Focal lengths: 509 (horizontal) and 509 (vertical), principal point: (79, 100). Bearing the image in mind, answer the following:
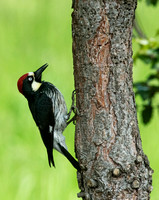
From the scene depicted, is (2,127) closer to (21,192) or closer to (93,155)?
(21,192)

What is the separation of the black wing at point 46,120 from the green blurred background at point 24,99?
1068 millimetres

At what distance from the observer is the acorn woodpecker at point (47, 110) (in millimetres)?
4637

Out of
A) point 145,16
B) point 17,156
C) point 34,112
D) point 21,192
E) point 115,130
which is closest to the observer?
point 115,130

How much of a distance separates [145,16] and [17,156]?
4.28 m

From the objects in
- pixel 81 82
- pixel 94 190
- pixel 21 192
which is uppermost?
pixel 81 82

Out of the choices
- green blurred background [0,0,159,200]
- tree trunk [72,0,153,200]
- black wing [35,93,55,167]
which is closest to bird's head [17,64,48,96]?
black wing [35,93,55,167]

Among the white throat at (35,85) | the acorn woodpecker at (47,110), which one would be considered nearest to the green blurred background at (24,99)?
the acorn woodpecker at (47,110)

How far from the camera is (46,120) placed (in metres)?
4.68

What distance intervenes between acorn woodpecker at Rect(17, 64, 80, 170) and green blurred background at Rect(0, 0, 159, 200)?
1.00 metres

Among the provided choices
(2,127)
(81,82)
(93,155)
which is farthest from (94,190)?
(2,127)

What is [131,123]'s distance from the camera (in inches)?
147

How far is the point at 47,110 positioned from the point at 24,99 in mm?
2662

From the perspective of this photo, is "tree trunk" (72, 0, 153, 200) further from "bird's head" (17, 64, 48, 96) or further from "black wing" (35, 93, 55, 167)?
"bird's head" (17, 64, 48, 96)

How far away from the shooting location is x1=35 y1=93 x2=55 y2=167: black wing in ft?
15.2
